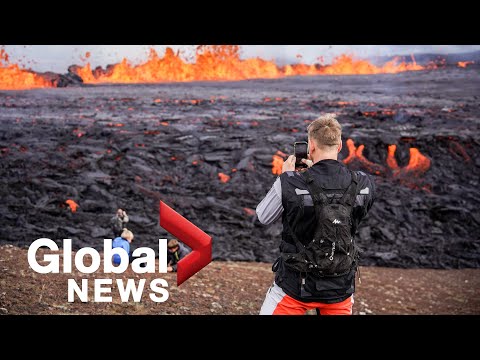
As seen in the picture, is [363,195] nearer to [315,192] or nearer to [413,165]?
[315,192]

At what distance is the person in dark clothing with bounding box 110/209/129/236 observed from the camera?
8094 mm

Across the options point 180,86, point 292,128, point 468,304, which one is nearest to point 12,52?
point 180,86

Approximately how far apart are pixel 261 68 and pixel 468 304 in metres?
5.10

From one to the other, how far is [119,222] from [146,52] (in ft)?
9.97

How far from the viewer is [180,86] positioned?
931 cm

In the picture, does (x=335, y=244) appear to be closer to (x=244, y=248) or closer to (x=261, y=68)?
(x=244, y=248)

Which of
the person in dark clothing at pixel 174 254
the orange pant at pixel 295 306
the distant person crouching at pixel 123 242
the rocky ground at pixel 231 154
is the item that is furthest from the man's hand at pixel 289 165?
the rocky ground at pixel 231 154

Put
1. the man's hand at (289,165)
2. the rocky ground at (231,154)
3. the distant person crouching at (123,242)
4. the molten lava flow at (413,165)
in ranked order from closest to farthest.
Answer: the man's hand at (289,165) → the distant person crouching at (123,242) → the rocky ground at (231,154) → the molten lava flow at (413,165)

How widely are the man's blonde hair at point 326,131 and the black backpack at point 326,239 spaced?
19 centimetres

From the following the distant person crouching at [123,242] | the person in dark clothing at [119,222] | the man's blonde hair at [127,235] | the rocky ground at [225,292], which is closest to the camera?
the rocky ground at [225,292]

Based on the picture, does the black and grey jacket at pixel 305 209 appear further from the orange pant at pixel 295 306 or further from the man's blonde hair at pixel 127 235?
the man's blonde hair at pixel 127 235

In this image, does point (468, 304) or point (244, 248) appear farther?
point (244, 248)

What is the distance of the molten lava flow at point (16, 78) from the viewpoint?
27.5 feet

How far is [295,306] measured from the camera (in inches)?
114
